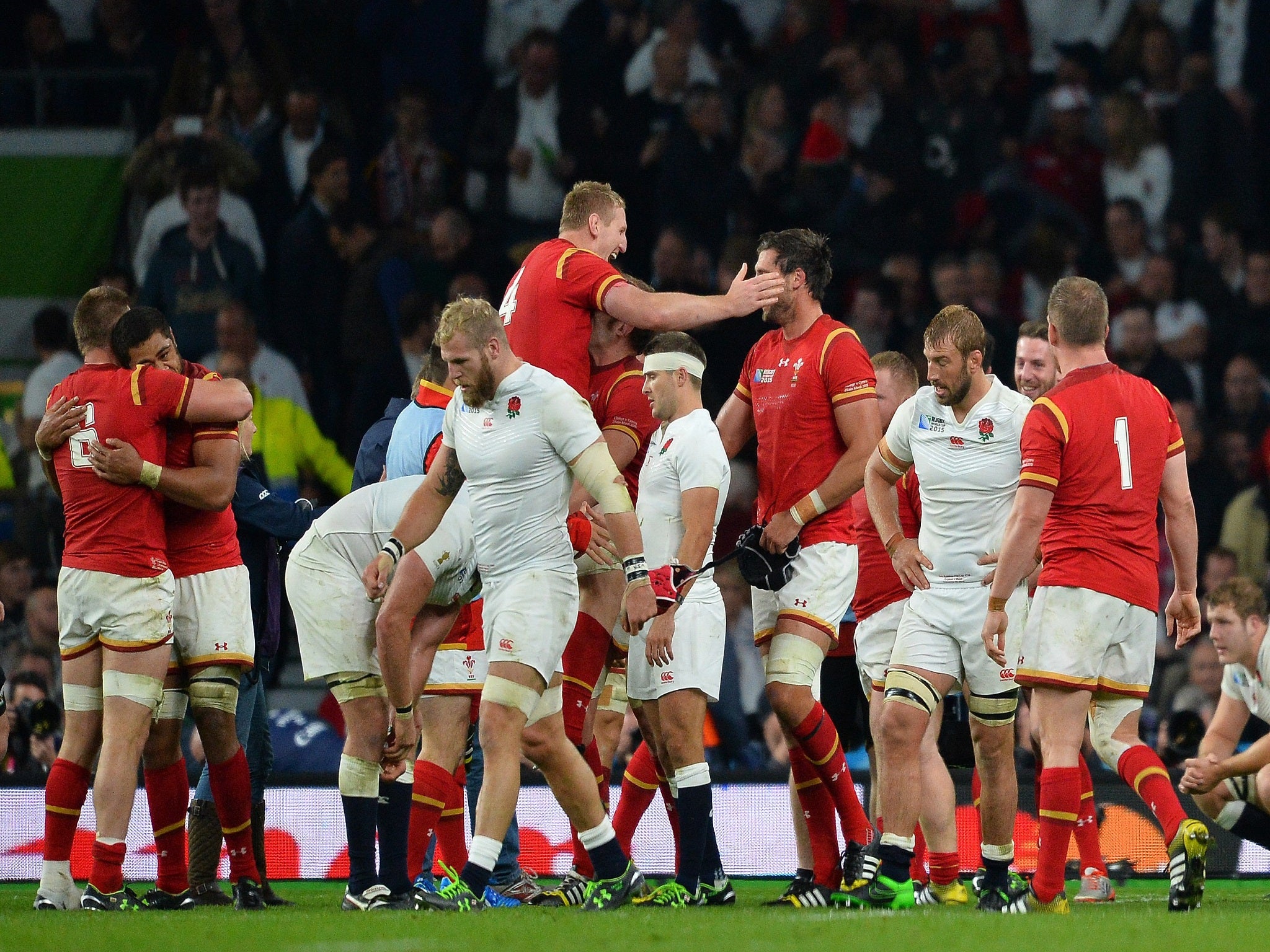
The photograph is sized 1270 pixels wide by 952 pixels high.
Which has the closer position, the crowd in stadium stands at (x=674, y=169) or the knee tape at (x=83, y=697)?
the knee tape at (x=83, y=697)

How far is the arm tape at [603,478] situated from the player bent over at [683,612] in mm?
628

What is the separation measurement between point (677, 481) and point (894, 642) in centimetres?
145

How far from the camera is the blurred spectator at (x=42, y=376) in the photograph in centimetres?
1266

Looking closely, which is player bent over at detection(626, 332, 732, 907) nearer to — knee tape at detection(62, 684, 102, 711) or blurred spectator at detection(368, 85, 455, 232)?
knee tape at detection(62, 684, 102, 711)

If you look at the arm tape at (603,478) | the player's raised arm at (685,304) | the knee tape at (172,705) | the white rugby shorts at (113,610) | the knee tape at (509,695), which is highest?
the player's raised arm at (685,304)

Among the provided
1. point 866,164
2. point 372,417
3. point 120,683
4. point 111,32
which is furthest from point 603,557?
point 111,32

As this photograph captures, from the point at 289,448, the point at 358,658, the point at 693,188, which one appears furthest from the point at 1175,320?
the point at 358,658

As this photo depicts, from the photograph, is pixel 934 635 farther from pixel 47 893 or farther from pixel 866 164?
pixel 866 164

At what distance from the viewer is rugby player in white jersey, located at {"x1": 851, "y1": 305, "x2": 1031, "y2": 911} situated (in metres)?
7.31

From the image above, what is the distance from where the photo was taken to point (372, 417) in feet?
42.2

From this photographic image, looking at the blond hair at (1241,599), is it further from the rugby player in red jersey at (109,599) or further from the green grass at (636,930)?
the rugby player in red jersey at (109,599)

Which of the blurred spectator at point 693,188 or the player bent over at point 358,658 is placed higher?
the blurred spectator at point 693,188

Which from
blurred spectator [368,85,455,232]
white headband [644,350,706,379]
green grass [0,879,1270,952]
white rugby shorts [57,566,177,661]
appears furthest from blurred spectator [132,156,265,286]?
green grass [0,879,1270,952]

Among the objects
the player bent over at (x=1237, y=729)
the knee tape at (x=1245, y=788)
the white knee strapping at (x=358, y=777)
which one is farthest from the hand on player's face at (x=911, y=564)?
the white knee strapping at (x=358, y=777)
